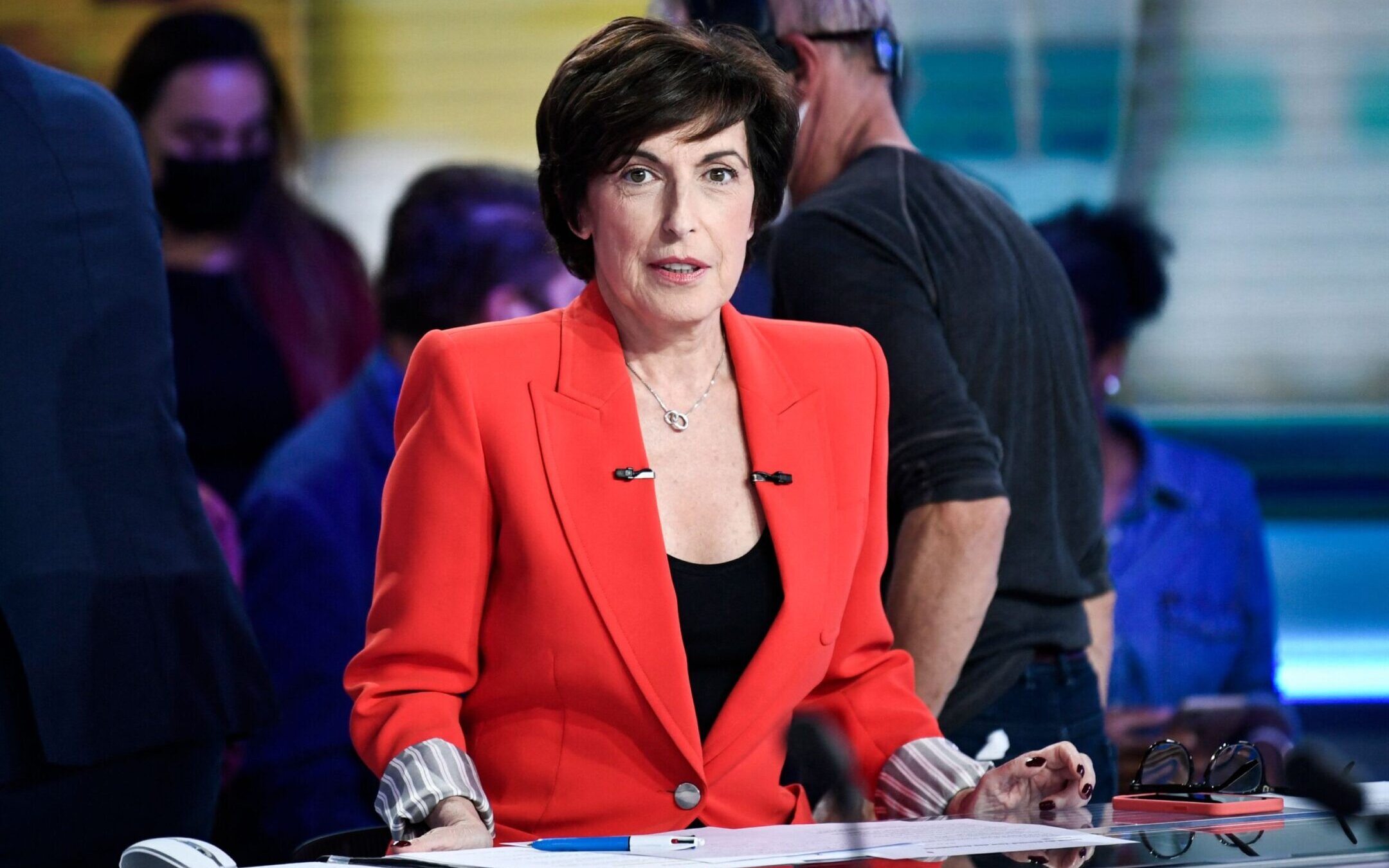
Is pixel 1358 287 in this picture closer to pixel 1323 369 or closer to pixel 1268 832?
pixel 1323 369

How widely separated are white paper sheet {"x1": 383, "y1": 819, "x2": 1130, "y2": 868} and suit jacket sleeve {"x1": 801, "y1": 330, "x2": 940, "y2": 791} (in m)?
0.32

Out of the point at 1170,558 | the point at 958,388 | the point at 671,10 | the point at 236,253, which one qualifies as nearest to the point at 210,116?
the point at 236,253

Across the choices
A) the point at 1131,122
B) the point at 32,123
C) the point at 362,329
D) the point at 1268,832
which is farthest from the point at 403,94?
the point at 1268,832

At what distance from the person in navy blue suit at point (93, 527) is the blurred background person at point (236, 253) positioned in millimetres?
2520

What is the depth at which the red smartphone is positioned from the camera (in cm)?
154

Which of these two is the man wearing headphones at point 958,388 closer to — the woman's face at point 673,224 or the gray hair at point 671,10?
the gray hair at point 671,10

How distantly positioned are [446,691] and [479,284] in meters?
3.05

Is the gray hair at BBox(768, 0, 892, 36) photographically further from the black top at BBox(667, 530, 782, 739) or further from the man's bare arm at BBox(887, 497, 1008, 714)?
the black top at BBox(667, 530, 782, 739)

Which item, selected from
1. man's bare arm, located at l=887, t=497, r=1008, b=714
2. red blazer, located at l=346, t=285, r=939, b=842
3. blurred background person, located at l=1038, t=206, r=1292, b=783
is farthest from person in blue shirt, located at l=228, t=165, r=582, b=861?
red blazer, located at l=346, t=285, r=939, b=842

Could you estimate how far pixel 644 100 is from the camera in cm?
173

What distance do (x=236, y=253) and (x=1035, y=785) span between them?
11.8ft

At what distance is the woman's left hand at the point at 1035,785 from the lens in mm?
1633

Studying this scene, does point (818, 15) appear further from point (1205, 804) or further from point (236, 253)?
point (236, 253)

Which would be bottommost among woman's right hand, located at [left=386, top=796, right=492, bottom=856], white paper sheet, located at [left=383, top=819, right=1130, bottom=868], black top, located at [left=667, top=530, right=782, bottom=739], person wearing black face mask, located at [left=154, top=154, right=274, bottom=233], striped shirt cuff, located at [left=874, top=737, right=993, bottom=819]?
striped shirt cuff, located at [left=874, top=737, right=993, bottom=819]
